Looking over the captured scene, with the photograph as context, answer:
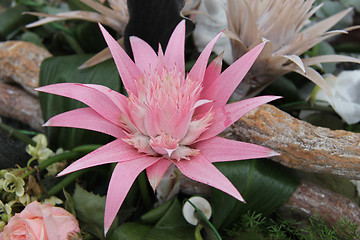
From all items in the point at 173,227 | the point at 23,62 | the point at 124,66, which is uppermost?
the point at 124,66

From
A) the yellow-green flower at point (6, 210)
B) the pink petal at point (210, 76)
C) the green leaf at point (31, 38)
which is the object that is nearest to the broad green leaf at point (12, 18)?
the green leaf at point (31, 38)

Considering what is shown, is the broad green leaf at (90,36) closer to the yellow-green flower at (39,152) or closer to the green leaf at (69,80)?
the green leaf at (69,80)

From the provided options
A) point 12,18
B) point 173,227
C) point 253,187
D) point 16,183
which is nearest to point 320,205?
point 253,187

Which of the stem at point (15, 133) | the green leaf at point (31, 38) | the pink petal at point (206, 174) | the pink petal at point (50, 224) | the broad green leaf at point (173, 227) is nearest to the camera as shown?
the pink petal at point (206, 174)

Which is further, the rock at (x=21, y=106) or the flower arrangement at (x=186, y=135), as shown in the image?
the rock at (x=21, y=106)

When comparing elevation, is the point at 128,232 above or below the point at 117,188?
below

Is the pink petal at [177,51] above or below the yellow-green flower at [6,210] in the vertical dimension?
above

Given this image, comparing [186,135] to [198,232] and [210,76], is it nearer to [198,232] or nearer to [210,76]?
[210,76]
